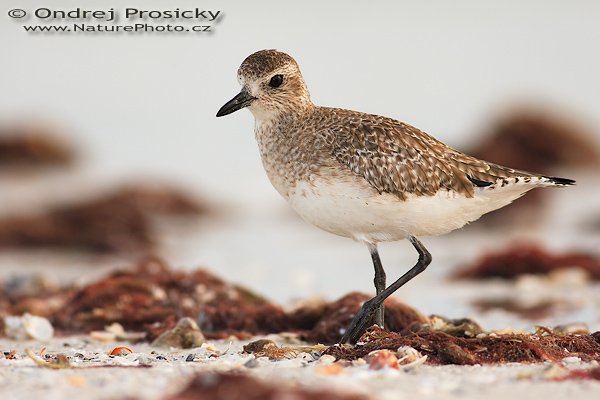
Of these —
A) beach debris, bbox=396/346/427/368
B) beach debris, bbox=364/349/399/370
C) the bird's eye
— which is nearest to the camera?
beach debris, bbox=364/349/399/370

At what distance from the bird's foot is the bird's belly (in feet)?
1.39

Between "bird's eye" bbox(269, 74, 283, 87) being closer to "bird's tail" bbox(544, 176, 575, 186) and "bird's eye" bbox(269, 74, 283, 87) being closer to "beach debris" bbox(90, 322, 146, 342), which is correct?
"bird's tail" bbox(544, 176, 575, 186)

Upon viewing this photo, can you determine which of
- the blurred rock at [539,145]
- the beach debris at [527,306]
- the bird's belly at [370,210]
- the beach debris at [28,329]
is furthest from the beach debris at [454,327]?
the blurred rock at [539,145]

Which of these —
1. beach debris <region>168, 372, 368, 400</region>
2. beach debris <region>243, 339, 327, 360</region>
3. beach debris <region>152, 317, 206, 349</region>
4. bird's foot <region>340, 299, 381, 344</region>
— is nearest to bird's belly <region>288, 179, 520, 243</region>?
bird's foot <region>340, 299, 381, 344</region>

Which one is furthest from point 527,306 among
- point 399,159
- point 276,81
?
point 276,81

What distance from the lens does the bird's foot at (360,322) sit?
6.53 meters

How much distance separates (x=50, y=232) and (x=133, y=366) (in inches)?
314

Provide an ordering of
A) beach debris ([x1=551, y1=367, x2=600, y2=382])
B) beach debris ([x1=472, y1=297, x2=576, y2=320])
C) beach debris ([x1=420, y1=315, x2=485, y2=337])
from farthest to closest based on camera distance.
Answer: beach debris ([x1=472, y1=297, x2=576, y2=320]), beach debris ([x1=420, y1=315, x2=485, y2=337]), beach debris ([x1=551, y1=367, x2=600, y2=382])

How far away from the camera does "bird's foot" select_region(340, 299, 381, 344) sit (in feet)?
21.4

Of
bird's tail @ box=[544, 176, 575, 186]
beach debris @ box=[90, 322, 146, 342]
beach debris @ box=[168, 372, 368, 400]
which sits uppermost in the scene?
bird's tail @ box=[544, 176, 575, 186]

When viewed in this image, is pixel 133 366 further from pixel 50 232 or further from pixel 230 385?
pixel 50 232

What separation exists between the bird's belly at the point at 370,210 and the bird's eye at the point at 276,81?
2.88ft

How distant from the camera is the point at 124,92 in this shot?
69.1 feet

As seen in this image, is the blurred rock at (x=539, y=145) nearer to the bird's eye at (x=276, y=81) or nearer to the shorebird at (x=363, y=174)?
the shorebird at (x=363, y=174)
